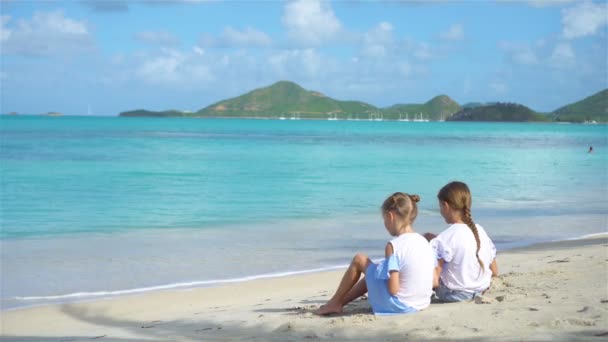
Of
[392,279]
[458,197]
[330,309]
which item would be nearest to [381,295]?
[392,279]

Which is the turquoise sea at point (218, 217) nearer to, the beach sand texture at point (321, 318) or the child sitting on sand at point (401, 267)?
the beach sand texture at point (321, 318)

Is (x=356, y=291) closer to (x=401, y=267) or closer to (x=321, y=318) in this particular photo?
(x=321, y=318)

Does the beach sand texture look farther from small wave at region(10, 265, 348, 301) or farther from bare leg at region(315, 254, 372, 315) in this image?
small wave at region(10, 265, 348, 301)

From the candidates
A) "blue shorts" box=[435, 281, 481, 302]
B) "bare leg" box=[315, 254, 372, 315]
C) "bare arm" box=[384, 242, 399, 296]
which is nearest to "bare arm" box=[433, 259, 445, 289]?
"blue shorts" box=[435, 281, 481, 302]

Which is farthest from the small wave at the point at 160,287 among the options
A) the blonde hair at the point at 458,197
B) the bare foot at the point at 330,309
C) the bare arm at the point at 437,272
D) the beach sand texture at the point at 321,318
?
the blonde hair at the point at 458,197

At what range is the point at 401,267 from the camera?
5684 millimetres

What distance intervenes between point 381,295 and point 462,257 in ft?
2.80

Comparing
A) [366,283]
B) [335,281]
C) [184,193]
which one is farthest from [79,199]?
[366,283]

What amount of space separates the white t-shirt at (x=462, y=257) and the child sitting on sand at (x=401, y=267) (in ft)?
0.73

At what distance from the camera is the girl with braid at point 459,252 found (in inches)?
235

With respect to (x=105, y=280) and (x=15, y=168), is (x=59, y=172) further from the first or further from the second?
(x=105, y=280)

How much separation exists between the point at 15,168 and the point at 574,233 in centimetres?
2645

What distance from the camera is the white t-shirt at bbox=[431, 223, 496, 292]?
598 centimetres

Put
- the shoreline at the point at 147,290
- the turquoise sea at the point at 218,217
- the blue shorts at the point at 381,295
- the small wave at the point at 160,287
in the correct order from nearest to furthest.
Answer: the blue shorts at the point at 381,295 < the shoreline at the point at 147,290 < the small wave at the point at 160,287 < the turquoise sea at the point at 218,217
